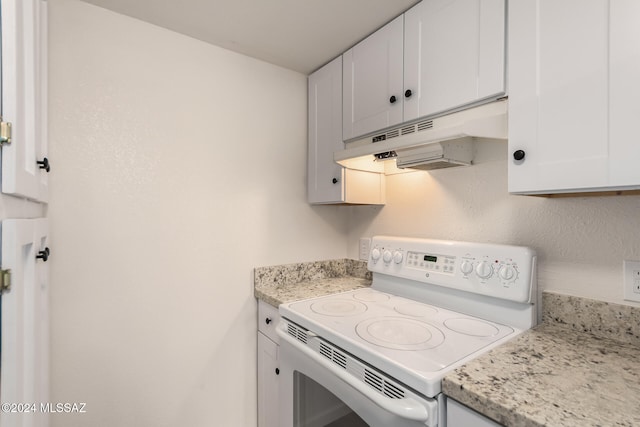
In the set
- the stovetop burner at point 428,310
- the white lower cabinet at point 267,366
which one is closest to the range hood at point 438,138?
the stovetop burner at point 428,310

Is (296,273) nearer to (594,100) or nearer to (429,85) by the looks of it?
(429,85)

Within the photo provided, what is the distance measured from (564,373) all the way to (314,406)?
34.5 inches

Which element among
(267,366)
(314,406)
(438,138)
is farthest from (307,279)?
(438,138)

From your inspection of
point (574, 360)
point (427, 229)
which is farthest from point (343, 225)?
point (574, 360)

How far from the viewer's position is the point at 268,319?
1.58m

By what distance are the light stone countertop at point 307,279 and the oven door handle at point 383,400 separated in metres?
0.46

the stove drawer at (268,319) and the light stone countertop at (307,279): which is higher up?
the light stone countertop at (307,279)

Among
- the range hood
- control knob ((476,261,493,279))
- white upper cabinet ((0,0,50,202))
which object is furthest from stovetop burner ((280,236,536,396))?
white upper cabinet ((0,0,50,202))

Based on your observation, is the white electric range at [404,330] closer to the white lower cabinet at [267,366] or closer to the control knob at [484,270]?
the control knob at [484,270]

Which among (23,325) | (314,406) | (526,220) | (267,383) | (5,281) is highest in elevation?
(526,220)

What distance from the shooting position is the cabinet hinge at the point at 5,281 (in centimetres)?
62

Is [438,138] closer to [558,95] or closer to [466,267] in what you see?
[558,95]

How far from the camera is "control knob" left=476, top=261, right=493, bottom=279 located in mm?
1146

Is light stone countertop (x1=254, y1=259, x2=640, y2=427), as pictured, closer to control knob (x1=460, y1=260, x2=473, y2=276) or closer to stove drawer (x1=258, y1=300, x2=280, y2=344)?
control knob (x1=460, y1=260, x2=473, y2=276)
